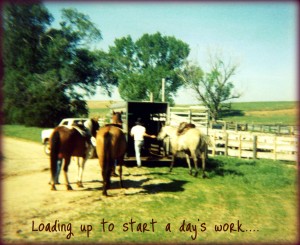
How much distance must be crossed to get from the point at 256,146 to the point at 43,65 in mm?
25435

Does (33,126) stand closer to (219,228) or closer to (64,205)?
(64,205)

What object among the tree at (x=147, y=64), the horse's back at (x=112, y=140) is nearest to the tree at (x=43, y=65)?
the tree at (x=147, y=64)

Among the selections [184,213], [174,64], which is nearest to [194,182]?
[184,213]

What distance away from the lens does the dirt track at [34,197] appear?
5165 millimetres

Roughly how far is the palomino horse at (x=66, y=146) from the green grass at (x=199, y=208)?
1.29m

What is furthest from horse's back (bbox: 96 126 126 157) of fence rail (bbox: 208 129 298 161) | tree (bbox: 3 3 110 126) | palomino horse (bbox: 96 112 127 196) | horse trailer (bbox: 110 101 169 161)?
tree (bbox: 3 3 110 126)

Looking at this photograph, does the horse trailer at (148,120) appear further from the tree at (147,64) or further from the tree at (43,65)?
the tree at (147,64)

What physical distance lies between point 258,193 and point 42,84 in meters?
26.2

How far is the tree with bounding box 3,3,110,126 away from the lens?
88.0 ft

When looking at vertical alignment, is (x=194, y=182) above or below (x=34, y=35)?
below

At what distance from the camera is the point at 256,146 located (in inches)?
623

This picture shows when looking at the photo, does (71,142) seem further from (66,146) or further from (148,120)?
(148,120)

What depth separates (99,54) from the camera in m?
33.4

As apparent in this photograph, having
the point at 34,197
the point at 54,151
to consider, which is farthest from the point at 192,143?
the point at 34,197
